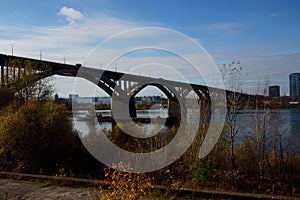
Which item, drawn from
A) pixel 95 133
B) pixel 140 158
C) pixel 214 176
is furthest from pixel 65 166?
pixel 214 176

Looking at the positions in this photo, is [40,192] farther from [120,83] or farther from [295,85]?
[120,83]

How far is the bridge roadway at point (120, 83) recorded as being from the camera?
10.3 m

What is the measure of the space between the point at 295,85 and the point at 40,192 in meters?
13.4

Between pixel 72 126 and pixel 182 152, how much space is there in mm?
5057

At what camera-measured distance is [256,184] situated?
28.3 feet

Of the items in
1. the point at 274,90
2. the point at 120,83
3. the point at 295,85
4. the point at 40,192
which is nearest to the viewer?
the point at 40,192

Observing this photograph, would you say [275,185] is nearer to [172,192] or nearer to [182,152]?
[182,152]

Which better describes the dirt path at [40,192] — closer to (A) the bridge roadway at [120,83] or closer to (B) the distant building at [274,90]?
(A) the bridge roadway at [120,83]

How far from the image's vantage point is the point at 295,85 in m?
15.8

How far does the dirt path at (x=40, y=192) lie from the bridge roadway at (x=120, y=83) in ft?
14.3

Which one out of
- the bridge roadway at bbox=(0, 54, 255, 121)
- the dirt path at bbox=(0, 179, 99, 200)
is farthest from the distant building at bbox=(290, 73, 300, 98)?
the dirt path at bbox=(0, 179, 99, 200)

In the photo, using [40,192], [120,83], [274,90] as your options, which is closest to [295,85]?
Result: [274,90]

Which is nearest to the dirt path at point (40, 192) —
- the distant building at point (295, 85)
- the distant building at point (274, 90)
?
the distant building at point (274, 90)

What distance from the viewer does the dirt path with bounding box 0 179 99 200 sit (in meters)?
6.85
